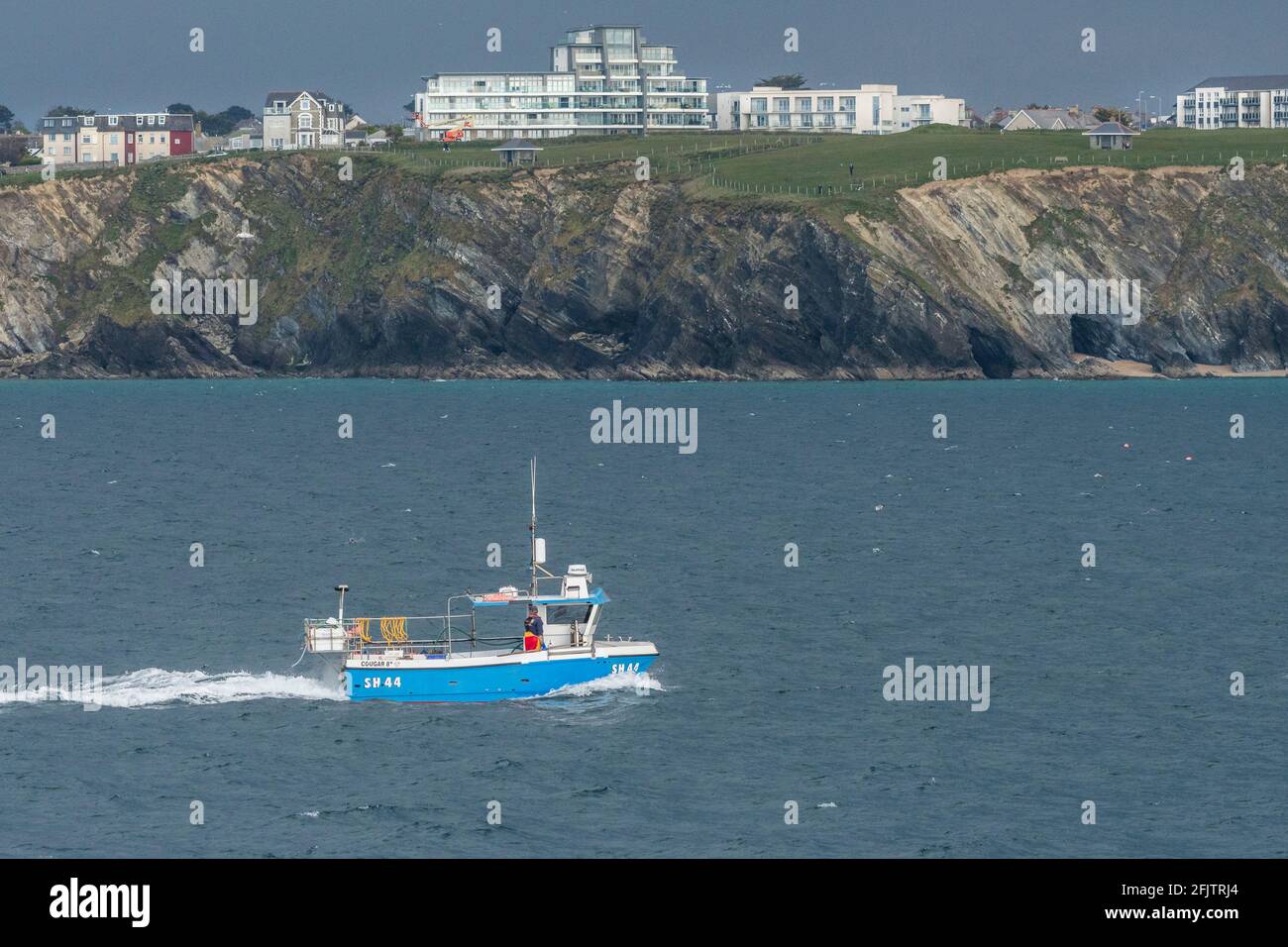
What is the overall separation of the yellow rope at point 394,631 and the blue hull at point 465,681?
1378 mm

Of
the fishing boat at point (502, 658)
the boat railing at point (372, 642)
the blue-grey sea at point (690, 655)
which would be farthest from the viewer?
the boat railing at point (372, 642)

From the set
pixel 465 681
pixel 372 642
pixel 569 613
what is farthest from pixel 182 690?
pixel 569 613

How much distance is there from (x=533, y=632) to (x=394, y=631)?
251 inches

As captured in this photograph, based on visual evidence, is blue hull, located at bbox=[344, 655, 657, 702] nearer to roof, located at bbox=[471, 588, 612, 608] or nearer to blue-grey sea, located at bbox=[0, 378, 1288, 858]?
blue-grey sea, located at bbox=[0, 378, 1288, 858]

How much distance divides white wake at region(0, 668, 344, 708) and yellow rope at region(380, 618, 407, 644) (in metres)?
2.39

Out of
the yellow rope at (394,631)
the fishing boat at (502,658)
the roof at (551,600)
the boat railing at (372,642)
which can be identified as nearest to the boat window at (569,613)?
the fishing boat at (502,658)

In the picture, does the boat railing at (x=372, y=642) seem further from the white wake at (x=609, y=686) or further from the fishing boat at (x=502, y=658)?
the white wake at (x=609, y=686)

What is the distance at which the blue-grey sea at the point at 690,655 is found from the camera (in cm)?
4816

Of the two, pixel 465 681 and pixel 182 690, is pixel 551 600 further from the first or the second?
pixel 182 690

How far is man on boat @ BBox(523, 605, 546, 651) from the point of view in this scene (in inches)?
2384

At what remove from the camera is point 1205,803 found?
4912 cm

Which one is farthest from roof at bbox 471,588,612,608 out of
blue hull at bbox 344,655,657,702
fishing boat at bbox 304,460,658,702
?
blue hull at bbox 344,655,657,702
